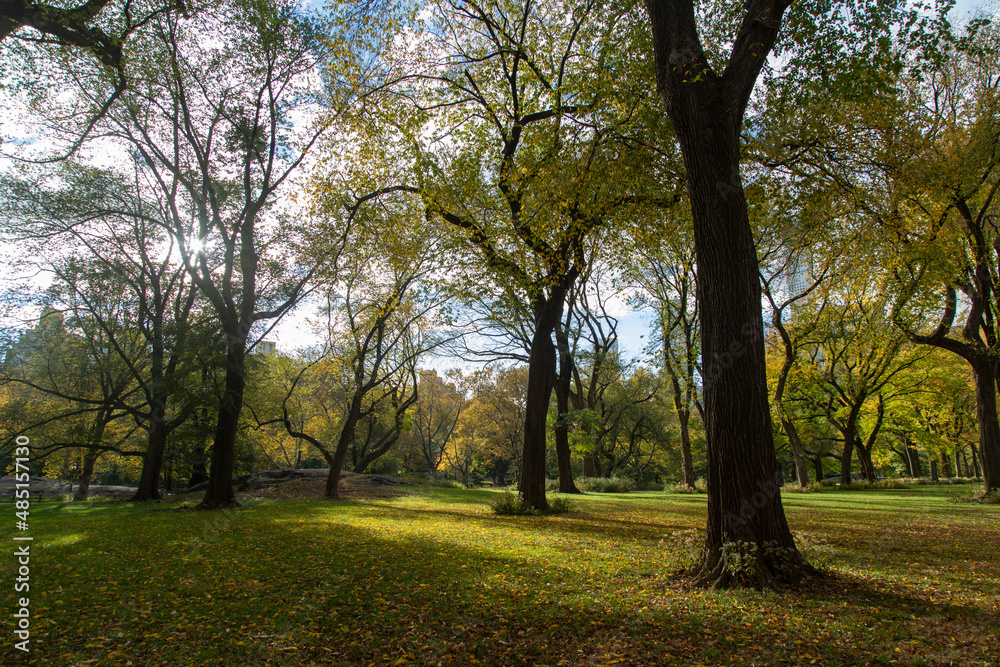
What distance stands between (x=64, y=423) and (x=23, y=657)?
24.6 metres

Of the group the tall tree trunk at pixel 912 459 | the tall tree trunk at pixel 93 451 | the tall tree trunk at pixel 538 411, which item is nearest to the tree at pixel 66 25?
the tall tree trunk at pixel 538 411

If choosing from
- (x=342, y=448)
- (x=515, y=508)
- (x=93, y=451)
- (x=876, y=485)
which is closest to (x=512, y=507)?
(x=515, y=508)

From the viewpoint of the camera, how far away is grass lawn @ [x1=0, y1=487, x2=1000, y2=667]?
3371 mm

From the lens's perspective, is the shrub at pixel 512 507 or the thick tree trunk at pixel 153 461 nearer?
the shrub at pixel 512 507

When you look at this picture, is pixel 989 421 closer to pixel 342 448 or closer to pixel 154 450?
pixel 342 448

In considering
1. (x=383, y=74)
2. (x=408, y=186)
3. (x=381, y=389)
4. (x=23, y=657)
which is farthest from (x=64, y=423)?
(x=23, y=657)

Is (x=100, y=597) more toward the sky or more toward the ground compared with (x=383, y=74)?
more toward the ground

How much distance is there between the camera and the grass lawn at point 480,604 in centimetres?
337

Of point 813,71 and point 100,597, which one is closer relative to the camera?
point 100,597

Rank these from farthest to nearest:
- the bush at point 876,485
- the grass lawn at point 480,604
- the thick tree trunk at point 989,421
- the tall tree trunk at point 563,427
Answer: the bush at point 876,485, the tall tree trunk at point 563,427, the thick tree trunk at point 989,421, the grass lawn at point 480,604

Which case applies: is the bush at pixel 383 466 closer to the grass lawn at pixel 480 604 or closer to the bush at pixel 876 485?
the grass lawn at pixel 480 604

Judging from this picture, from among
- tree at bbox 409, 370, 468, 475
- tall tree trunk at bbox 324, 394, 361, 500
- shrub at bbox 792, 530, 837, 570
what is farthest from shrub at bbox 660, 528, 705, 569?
tree at bbox 409, 370, 468, 475

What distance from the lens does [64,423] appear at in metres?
21.5

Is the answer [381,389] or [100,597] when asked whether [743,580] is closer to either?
[100,597]
